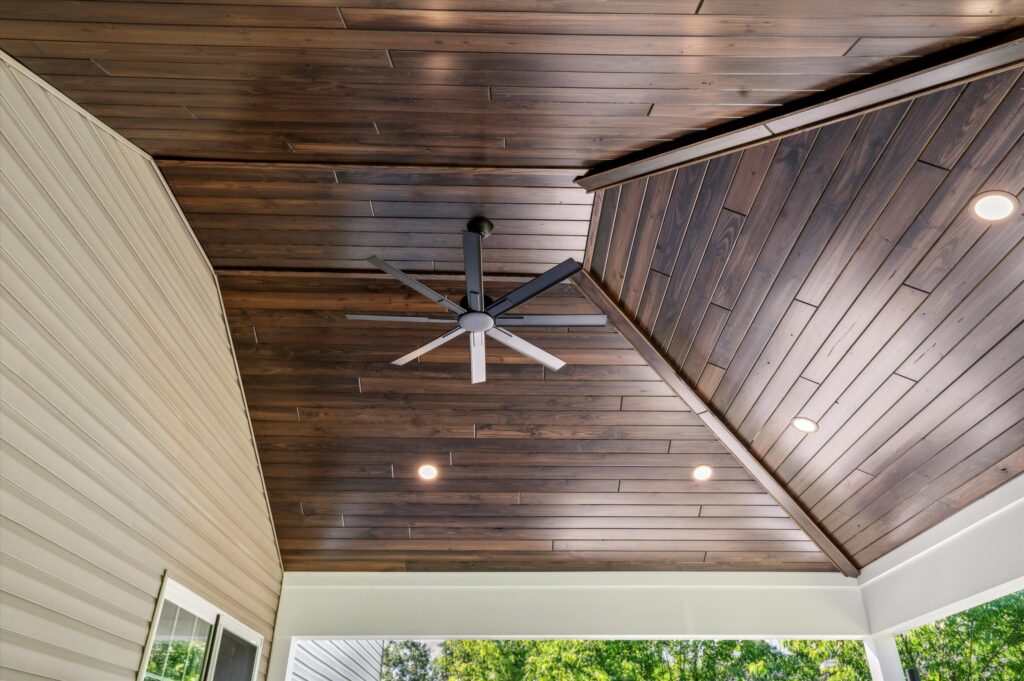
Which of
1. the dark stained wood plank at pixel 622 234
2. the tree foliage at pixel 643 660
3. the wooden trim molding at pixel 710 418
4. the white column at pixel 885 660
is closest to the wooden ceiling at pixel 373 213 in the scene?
the dark stained wood plank at pixel 622 234

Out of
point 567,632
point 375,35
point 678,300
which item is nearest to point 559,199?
point 678,300

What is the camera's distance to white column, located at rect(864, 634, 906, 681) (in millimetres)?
5578

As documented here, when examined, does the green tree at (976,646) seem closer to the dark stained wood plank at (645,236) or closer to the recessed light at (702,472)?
the recessed light at (702,472)

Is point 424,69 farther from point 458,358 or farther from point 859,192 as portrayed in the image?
point 458,358

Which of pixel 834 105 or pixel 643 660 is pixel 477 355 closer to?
pixel 834 105

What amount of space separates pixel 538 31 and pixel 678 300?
6.39 ft

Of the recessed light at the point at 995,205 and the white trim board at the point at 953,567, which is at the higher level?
the recessed light at the point at 995,205

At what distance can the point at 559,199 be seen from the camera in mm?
3662

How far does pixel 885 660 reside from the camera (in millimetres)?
5617

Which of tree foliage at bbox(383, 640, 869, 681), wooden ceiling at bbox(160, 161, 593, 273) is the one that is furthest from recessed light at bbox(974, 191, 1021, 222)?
tree foliage at bbox(383, 640, 869, 681)

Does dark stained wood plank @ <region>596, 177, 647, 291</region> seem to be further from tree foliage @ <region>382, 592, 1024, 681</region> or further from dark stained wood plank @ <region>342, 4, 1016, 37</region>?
tree foliage @ <region>382, 592, 1024, 681</region>

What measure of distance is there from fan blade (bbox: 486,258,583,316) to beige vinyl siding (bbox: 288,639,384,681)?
385cm

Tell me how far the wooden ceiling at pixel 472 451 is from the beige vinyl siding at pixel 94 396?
620 mm

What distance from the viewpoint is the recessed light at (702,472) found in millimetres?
5254
